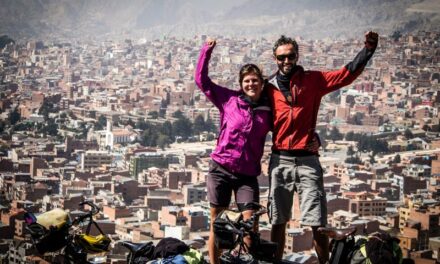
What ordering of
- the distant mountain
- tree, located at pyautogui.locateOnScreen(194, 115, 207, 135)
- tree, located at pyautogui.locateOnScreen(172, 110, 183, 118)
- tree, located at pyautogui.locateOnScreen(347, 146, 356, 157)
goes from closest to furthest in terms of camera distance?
tree, located at pyautogui.locateOnScreen(347, 146, 356, 157) → tree, located at pyautogui.locateOnScreen(194, 115, 207, 135) → tree, located at pyautogui.locateOnScreen(172, 110, 183, 118) → the distant mountain

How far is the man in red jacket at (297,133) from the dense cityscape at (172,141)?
955 mm

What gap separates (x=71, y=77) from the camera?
4853 cm

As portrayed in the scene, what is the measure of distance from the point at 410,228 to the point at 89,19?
224ft

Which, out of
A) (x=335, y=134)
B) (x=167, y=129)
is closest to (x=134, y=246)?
(x=335, y=134)

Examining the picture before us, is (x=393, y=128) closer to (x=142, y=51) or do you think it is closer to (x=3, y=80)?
(x=3, y=80)

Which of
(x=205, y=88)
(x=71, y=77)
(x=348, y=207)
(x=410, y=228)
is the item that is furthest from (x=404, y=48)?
(x=205, y=88)

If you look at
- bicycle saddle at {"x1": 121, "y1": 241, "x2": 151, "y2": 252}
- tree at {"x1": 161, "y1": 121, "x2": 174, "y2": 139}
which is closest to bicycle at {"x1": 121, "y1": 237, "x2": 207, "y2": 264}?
bicycle saddle at {"x1": 121, "y1": 241, "x2": 151, "y2": 252}

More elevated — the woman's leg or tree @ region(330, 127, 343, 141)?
the woman's leg

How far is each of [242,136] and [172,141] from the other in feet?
96.0

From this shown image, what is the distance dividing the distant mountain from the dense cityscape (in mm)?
10600

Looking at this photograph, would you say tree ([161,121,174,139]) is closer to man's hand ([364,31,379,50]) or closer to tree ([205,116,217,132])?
tree ([205,116,217,132])

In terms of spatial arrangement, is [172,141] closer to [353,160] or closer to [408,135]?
[353,160]

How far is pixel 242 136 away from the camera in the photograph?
304cm

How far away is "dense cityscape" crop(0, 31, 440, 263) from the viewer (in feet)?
51.2
